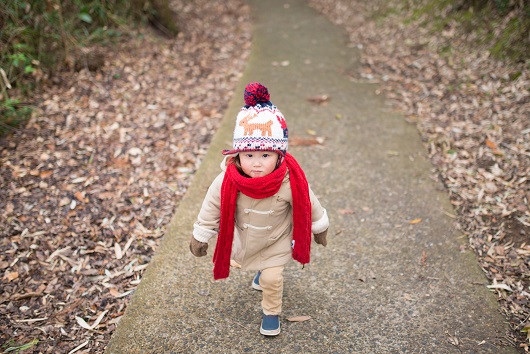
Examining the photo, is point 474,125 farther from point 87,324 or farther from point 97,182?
point 87,324

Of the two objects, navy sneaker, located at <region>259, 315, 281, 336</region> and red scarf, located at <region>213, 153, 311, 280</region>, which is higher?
red scarf, located at <region>213, 153, 311, 280</region>

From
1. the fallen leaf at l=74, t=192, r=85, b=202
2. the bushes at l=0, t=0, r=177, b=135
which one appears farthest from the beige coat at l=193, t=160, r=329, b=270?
the bushes at l=0, t=0, r=177, b=135

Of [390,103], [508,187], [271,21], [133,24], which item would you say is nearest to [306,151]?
[390,103]

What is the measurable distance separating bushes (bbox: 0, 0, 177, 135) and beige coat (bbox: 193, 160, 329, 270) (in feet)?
9.82

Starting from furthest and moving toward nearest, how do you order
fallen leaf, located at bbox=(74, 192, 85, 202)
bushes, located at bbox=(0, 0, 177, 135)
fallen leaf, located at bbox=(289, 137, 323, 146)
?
fallen leaf, located at bbox=(289, 137, 323, 146)
bushes, located at bbox=(0, 0, 177, 135)
fallen leaf, located at bbox=(74, 192, 85, 202)

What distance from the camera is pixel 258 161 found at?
7.51 ft

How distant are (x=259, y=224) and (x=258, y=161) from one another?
0.40 m

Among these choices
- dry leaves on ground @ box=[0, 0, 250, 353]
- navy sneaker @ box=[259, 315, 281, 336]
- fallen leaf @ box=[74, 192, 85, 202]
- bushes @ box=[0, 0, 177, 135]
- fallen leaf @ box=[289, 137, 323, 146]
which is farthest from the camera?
fallen leaf @ box=[289, 137, 323, 146]

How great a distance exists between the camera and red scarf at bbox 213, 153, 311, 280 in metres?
2.29

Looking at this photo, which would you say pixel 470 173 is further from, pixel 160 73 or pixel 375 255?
pixel 160 73

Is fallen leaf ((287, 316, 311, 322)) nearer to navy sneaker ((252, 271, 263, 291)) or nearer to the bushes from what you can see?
navy sneaker ((252, 271, 263, 291))

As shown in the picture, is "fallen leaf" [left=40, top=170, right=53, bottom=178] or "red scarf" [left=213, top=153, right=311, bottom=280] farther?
"fallen leaf" [left=40, top=170, right=53, bottom=178]

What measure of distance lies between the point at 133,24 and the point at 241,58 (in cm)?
169

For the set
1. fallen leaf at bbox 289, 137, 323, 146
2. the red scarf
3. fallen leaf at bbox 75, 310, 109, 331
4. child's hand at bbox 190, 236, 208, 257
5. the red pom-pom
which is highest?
the red pom-pom
